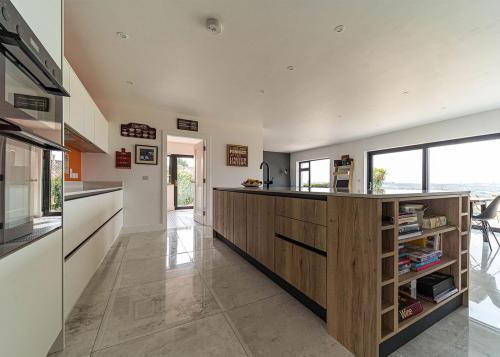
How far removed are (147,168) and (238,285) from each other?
3.03 metres

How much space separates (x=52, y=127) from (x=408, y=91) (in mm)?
4294

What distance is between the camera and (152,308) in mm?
1500

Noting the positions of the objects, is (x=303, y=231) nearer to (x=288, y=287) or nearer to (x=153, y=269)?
(x=288, y=287)

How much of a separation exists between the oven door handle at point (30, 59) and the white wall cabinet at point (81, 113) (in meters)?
0.99

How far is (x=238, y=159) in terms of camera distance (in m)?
4.82

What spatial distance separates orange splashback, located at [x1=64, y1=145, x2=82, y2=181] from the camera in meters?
3.00

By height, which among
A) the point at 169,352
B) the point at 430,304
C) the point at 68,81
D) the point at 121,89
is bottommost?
the point at 169,352

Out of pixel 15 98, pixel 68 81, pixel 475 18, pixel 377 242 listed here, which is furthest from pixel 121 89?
pixel 475 18

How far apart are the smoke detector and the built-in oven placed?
1.25 metres

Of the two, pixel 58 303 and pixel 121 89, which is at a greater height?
pixel 121 89

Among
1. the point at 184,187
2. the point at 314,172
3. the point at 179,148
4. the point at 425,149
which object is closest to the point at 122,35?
the point at 179,148

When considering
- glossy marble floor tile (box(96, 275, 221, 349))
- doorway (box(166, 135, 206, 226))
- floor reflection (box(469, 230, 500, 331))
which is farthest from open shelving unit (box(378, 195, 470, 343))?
doorway (box(166, 135, 206, 226))

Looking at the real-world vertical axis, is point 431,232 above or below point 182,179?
below

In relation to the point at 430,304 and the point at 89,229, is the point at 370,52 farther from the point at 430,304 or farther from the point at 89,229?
the point at 89,229
